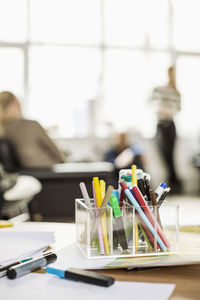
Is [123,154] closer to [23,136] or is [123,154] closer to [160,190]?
[23,136]

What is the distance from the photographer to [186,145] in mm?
5988

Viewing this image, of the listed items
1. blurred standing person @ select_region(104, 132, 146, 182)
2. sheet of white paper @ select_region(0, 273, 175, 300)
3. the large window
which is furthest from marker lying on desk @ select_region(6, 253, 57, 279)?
the large window

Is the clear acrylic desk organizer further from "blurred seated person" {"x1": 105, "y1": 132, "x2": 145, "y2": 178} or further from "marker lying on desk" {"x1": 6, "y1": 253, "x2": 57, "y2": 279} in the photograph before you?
"blurred seated person" {"x1": 105, "y1": 132, "x2": 145, "y2": 178}

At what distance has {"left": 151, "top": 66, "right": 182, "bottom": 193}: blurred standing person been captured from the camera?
5625 millimetres

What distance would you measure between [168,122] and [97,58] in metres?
1.22

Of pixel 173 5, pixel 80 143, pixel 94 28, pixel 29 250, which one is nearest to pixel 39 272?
pixel 29 250

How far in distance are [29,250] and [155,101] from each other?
16.8ft

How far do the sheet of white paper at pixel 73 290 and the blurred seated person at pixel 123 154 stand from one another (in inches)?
164

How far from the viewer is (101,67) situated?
5809mm

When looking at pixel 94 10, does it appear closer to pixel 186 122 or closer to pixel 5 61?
pixel 5 61

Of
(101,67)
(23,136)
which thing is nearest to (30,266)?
(23,136)

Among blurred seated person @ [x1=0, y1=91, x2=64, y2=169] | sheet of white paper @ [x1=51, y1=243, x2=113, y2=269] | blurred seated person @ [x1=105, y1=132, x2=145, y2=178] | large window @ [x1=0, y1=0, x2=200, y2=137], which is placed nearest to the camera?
sheet of white paper @ [x1=51, y1=243, x2=113, y2=269]

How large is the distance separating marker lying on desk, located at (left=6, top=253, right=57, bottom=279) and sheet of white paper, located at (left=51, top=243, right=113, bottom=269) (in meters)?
0.01

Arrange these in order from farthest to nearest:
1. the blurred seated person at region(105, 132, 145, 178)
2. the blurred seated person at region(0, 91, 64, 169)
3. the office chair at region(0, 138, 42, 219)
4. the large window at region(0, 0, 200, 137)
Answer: the large window at region(0, 0, 200, 137)
the blurred seated person at region(105, 132, 145, 178)
the blurred seated person at region(0, 91, 64, 169)
the office chair at region(0, 138, 42, 219)
